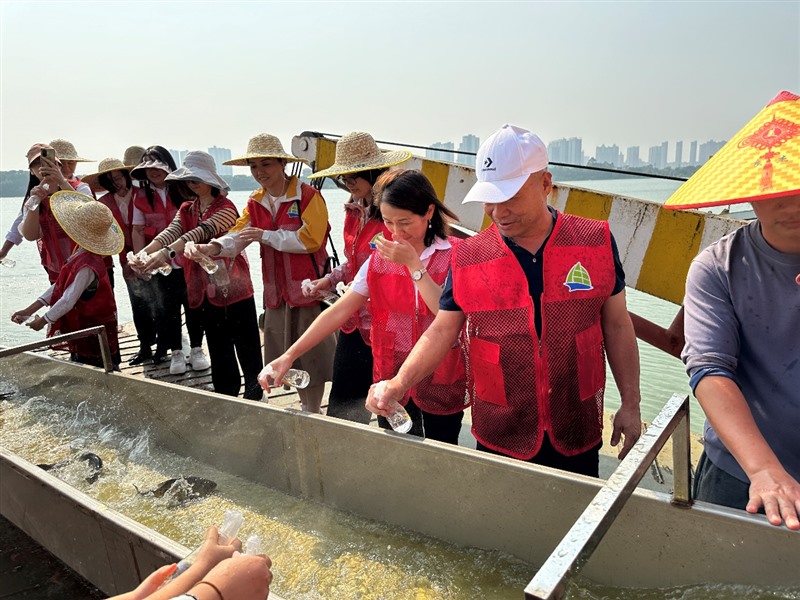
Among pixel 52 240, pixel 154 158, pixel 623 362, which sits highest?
pixel 154 158

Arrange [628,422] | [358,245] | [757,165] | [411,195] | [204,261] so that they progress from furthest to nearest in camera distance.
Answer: [204,261] < [358,245] < [411,195] < [628,422] < [757,165]

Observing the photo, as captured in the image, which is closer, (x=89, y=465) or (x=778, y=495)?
(x=778, y=495)

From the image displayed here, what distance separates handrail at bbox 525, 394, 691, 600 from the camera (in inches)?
32.7

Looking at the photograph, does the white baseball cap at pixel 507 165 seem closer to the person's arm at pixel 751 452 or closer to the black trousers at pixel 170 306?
the person's arm at pixel 751 452

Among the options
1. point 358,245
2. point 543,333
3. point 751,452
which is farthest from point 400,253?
point 751,452

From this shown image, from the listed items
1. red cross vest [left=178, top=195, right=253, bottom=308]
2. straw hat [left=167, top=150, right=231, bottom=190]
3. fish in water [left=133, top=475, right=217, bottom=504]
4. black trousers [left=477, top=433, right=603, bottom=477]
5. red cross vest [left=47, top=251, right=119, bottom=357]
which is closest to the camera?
black trousers [left=477, top=433, right=603, bottom=477]

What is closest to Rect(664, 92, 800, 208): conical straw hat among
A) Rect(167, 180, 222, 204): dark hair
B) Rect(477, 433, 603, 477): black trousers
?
Rect(477, 433, 603, 477): black trousers

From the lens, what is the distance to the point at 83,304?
430cm

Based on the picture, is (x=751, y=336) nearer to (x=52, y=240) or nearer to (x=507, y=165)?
(x=507, y=165)

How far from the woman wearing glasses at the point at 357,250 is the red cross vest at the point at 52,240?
9.10 feet

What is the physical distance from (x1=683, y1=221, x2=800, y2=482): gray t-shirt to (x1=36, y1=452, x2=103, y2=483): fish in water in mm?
2831

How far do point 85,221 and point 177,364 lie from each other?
5.25ft

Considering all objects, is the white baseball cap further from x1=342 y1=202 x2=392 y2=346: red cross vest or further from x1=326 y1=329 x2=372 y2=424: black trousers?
x1=326 y1=329 x2=372 y2=424: black trousers

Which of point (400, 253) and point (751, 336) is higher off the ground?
point (400, 253)
